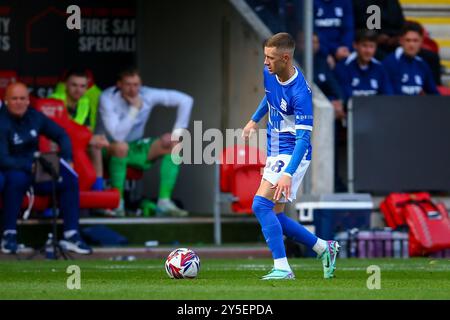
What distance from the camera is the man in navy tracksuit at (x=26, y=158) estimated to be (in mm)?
14969

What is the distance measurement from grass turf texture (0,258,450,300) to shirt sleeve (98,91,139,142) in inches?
125

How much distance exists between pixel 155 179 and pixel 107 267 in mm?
6164

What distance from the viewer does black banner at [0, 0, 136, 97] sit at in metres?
19.1

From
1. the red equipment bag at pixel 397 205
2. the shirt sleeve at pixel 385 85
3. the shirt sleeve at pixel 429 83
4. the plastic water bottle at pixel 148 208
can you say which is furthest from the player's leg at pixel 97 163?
the shirt sleeve at pixel 429 83

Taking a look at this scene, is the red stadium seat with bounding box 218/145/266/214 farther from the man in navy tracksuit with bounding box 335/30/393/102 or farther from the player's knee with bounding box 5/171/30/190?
the player's knee with bounding box 5/171/30/190

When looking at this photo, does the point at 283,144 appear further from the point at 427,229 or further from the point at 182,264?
the point at 427,229

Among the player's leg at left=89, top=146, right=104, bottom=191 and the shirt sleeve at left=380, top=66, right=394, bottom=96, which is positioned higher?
the shirt sleeve at left=380, top=66, right=394, bottom=96

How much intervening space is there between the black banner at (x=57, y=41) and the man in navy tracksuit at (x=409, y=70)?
12.4ft

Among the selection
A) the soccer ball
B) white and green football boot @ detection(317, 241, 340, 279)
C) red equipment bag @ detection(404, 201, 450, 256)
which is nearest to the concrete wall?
red equipment bag @ detection(404, 201, 450, 256)

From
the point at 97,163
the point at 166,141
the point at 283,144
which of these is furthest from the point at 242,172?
the point at 283,144

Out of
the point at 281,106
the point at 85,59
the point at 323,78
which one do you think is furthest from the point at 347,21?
the point at 281,106

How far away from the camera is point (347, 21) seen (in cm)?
1783

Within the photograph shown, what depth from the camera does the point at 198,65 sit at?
19.0 m
